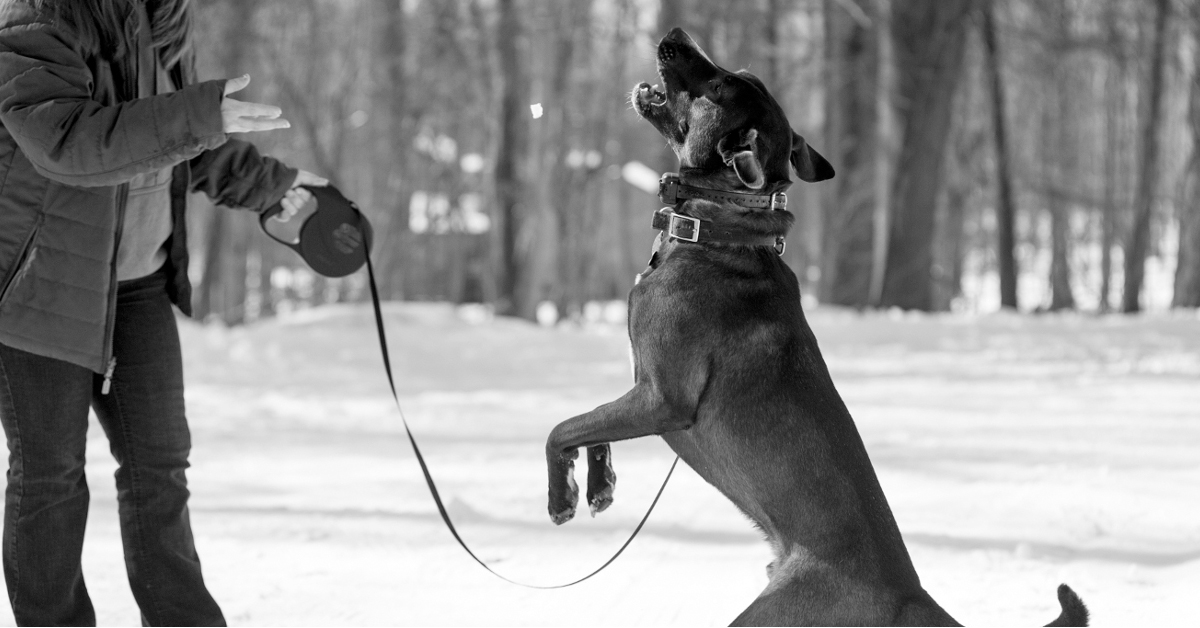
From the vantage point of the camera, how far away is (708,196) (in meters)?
3.20

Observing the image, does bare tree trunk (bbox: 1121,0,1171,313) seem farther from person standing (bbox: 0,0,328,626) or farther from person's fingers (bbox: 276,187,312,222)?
person standing (bbox: 0,0,328,626)

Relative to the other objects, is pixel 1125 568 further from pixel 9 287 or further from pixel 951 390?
pixel 951 390

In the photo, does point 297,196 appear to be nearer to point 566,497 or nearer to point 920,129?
point 566,497

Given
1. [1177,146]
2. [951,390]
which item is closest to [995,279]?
[1177,146]

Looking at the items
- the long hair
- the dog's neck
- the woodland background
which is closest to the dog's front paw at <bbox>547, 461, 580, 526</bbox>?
the dog's neck

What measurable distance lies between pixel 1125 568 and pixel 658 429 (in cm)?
236

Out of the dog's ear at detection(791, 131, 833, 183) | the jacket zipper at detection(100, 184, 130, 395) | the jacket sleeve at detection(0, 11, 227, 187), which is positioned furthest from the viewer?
→ the dog's ear at detection(791, 131, 833, 183)

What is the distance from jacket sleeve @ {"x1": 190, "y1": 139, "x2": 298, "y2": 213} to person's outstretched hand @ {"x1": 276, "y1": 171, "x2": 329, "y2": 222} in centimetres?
5

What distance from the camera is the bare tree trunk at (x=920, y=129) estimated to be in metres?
17.8

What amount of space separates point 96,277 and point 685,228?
1.54 metres

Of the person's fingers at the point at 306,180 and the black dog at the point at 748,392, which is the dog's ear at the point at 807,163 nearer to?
the black dog at the point at 748,392

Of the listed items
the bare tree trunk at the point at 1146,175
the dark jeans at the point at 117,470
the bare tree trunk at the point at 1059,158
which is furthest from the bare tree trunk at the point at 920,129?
the dark jeans at the point at 117,470

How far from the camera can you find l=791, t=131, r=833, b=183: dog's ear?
3.52 metres

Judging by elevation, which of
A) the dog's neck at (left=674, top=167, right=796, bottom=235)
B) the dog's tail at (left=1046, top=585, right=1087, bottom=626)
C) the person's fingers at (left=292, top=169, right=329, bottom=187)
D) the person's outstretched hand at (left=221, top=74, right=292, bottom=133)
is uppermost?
the person's outstretched hand at (left=221, top=74, right=292, bottom=133)
